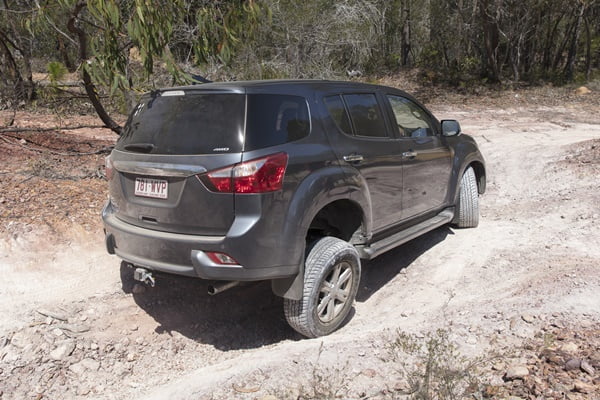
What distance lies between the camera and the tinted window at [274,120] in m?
3.25

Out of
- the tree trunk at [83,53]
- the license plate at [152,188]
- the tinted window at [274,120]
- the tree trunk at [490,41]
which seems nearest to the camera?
the tinted window at [274,120]

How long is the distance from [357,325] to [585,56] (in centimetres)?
1820

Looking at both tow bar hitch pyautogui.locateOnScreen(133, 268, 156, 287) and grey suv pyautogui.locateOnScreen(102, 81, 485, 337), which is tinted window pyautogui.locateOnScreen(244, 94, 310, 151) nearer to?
grey suv pyautogui.locateOnScreen(102, 81, 485, 337)

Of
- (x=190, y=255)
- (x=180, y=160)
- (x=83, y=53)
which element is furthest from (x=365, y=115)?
(x=83, y=53)

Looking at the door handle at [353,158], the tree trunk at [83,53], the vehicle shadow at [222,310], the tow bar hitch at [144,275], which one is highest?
the tree trunk at [83,53]

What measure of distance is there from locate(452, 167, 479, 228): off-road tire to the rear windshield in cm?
299

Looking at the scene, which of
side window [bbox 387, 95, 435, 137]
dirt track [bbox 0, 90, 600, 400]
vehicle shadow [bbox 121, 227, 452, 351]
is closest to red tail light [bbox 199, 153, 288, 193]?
dirt track [bbox 0, 90, 600, 400]

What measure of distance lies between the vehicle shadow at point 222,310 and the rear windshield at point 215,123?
1.17 m

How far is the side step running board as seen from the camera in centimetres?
416

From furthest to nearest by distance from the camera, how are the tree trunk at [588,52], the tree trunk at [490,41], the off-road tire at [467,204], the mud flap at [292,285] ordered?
the tree trunk at [588,52] < the tree trunk at [490,41] < the off-road tire at [467,204] < the mud flap at [292,285]

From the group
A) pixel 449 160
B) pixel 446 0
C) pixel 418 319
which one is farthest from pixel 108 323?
pixel 446 0

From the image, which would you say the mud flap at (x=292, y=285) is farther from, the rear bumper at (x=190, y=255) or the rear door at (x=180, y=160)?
the rear door at (x=180, y=160)

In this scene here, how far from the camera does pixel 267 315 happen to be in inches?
180

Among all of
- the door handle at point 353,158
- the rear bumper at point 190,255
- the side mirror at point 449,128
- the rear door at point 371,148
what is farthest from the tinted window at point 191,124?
the side mirror at point 449,128
